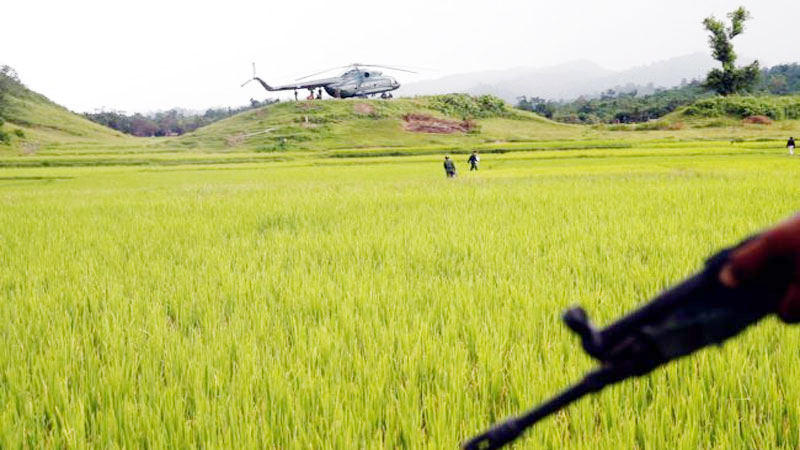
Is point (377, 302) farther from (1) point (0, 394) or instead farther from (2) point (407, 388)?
(1) point (0, 394)

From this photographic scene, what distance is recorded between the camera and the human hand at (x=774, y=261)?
32cm

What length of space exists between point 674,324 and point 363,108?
173ft

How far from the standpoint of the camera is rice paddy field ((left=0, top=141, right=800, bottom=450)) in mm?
1580

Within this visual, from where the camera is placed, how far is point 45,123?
201 ft

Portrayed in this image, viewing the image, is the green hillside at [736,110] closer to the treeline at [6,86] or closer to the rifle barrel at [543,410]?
the rifle barrel at [543,410]

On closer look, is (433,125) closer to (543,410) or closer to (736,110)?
(736,110)

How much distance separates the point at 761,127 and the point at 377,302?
156 ft

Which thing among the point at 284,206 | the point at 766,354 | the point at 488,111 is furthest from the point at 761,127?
the point at 766,354

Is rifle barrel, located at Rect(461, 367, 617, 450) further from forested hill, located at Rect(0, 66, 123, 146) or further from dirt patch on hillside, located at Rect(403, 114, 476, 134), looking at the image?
forested hill, located at Rect(0, 66, 123, 146)

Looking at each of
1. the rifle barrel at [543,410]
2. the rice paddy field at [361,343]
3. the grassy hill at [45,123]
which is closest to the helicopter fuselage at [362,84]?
the grassy hill at [45,123]

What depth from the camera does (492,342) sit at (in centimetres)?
218

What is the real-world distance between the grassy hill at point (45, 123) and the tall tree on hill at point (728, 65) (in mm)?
61216

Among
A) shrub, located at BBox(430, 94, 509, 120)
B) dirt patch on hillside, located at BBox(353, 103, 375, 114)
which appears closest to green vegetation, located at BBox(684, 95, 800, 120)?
shrub, located at BBox(430, 94, 509, 120)

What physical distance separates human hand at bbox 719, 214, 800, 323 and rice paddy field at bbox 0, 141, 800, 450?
120 cm
